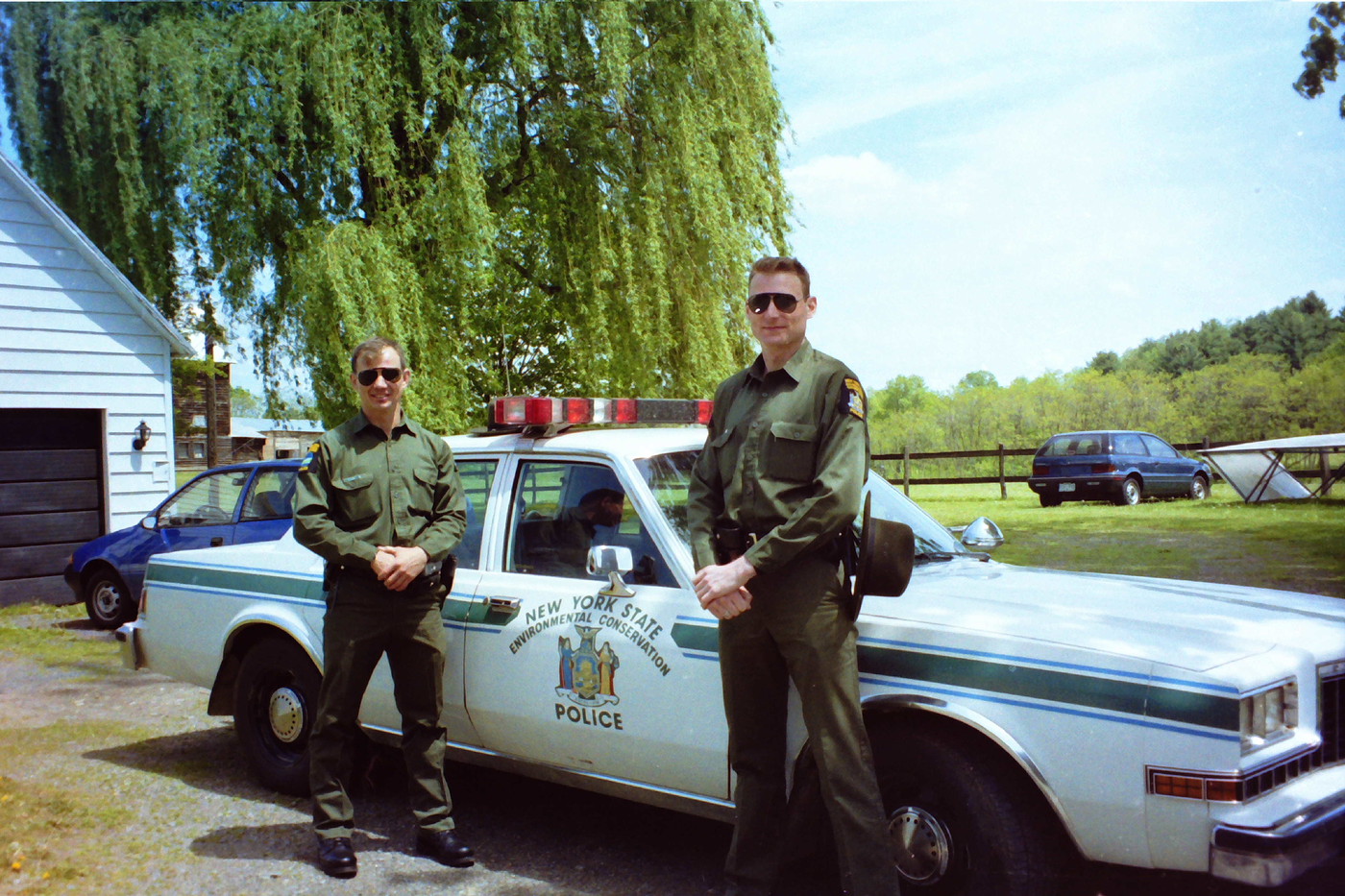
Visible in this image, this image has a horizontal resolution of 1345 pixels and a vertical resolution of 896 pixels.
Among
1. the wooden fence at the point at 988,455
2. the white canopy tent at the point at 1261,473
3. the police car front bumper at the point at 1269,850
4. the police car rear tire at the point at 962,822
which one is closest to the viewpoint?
the police car front bumper at the point at 1269,850

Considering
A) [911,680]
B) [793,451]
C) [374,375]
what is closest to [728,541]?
[793,451]

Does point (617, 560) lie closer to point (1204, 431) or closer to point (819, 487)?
point (819, 487)

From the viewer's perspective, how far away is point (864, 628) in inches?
135

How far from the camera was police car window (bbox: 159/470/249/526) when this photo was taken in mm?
9953

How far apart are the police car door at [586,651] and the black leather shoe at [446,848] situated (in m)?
0.38

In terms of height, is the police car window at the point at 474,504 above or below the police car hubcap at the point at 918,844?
above

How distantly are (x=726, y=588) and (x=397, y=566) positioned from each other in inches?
58.5

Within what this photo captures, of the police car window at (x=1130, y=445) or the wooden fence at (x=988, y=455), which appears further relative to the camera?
Answer: the wooden fence at (x=988, y=455)

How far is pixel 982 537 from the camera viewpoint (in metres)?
4.58

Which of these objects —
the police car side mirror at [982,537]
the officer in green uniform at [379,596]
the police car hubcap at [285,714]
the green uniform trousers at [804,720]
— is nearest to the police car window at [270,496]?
the police car hubcap at [285,714]

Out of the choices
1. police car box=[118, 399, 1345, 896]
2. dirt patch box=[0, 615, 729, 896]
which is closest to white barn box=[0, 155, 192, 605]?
dirt patch box=[0, 615, 729, 896]

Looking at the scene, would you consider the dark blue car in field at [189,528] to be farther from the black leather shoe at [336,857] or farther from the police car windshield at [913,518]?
the police car windshield at [913,518]

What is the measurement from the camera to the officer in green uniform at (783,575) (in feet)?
10.5

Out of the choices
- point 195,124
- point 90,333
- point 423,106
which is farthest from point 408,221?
point 90,333
